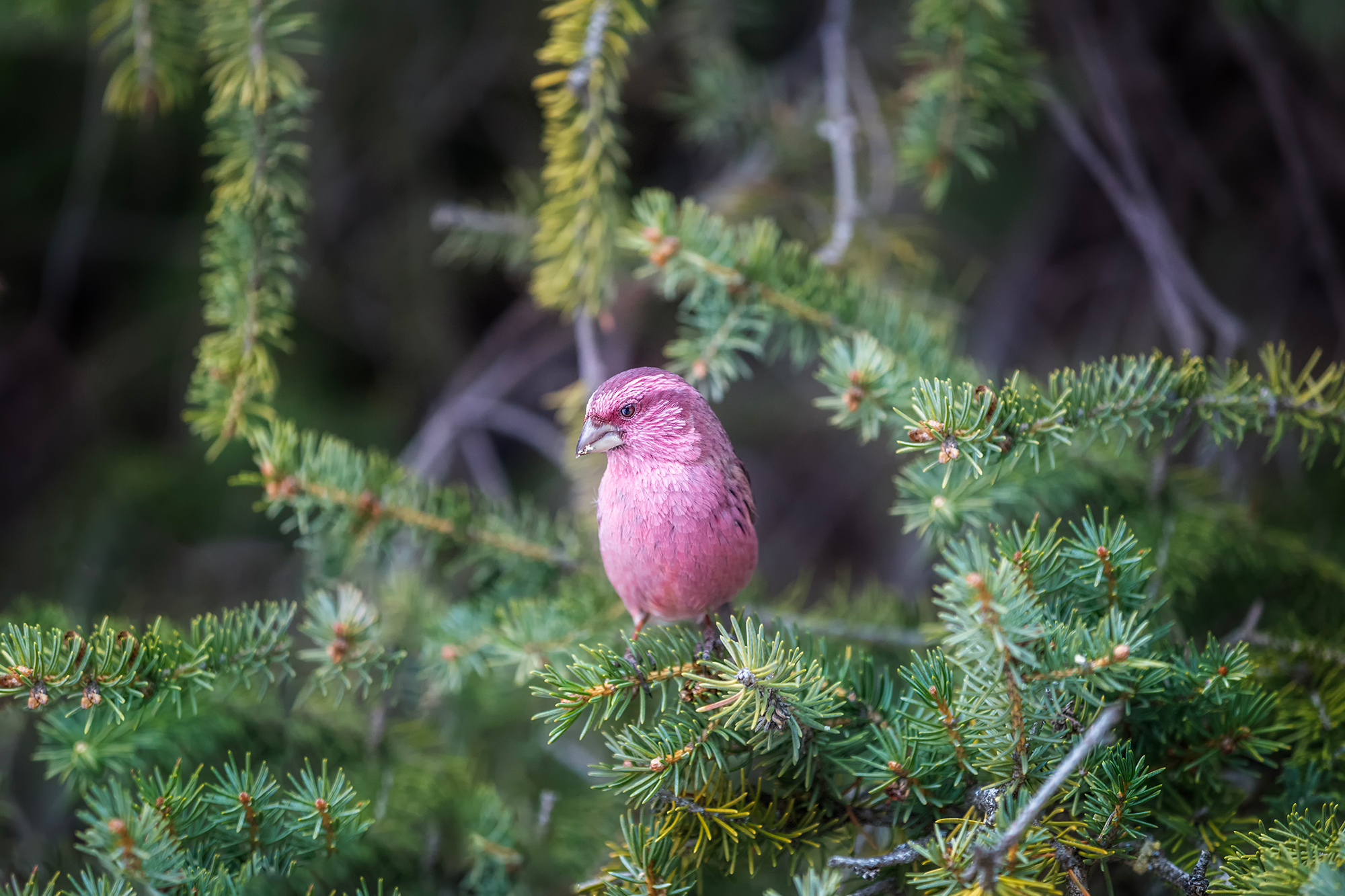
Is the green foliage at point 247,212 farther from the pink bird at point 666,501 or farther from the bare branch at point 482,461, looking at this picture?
the bare branch at point 482,461

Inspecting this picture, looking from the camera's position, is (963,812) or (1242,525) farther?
(1242,525)

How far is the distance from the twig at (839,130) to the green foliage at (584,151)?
575 mm

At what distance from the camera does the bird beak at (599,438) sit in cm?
200

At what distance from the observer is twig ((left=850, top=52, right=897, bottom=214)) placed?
2924 mm

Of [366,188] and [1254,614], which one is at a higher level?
[1254,614]

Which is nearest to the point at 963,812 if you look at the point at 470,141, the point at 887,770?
the point at 887,770

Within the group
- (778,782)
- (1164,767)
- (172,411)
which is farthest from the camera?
(172,411)

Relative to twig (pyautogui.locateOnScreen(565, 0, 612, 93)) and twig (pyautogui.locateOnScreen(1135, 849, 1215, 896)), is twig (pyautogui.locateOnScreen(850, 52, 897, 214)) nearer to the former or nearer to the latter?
twig (pyautogui.locateOnScreen(565, 0, 612, 93))

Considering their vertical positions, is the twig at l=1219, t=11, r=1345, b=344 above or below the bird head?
above

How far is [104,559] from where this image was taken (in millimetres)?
3281

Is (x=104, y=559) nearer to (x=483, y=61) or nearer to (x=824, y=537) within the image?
(x=483, y=61)

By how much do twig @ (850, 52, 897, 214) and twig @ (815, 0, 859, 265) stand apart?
15cm

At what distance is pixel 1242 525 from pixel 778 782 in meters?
1.37

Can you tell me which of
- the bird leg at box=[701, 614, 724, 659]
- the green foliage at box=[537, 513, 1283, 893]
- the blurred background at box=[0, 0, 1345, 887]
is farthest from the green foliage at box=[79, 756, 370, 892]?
the blurred background at box=[0, 0, 1345, 887]
